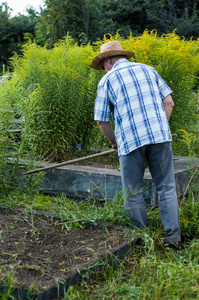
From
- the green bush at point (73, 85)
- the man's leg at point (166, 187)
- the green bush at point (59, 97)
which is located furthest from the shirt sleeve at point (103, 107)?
the green bush at point (59, 97)

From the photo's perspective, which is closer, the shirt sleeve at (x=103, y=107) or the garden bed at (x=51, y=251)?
the garden bed at (x=51, y=251)

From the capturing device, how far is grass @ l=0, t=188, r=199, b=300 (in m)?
2.74

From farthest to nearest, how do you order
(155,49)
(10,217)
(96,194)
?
(155,49) < (96,194) < (10,217)

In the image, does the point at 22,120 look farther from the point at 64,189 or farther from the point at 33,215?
the point at 33,215

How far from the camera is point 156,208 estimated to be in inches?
175

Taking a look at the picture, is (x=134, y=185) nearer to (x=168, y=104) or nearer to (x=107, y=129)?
(x=107, y=129)

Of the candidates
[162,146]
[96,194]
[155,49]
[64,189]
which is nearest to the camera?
[162,146]

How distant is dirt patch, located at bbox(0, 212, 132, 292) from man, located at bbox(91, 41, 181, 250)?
461mm

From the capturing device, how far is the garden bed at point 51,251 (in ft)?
8.84

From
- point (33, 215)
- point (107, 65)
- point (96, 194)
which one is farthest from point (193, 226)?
point (107, 65)

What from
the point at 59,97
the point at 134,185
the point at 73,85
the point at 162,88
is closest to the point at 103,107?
the point at 162,88

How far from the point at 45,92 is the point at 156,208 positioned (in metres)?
2.48

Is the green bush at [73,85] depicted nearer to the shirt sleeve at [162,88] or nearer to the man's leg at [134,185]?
the shirt sleeve at [162,88]

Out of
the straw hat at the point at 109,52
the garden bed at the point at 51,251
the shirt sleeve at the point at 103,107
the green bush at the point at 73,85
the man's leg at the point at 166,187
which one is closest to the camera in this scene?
the garden bed at the point at 51,251
